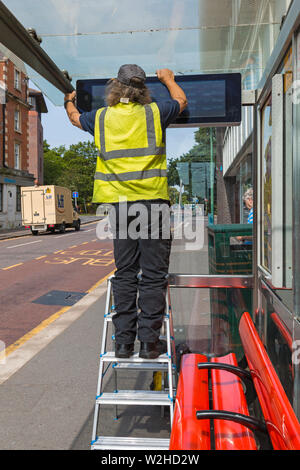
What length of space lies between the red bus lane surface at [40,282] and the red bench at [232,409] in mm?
3679

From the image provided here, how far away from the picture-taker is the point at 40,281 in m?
10.6

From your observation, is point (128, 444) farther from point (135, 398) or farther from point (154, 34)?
point (154, 34)

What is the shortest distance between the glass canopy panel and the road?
378 cm

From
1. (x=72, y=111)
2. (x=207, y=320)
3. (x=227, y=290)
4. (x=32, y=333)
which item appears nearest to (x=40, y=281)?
(x=32, y=333)

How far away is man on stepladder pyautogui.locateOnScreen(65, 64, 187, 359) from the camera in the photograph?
8.32ft

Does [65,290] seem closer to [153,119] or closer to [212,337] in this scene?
[212,337]

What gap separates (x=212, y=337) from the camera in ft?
13.2

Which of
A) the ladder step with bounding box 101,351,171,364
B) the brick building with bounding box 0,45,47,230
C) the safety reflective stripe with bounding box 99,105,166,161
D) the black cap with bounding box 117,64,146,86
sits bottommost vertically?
the ladder step with bounding box 101,351,171,364

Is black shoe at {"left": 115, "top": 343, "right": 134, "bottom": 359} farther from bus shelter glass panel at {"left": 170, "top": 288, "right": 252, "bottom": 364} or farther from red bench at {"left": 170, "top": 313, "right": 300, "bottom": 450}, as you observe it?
bus shelter glass panel at {"left": 170, "top": 288, "right": 252, "bottom": 364}

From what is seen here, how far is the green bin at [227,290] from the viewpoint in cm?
379

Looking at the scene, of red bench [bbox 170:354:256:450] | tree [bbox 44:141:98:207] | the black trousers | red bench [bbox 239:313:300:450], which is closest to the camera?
red bench [bbox 239:313:300:450]

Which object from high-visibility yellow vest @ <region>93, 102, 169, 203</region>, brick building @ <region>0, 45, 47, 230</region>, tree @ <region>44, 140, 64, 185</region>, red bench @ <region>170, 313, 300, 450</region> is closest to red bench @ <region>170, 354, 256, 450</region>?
red bench @ <region>170, 313, 300, 450</region>

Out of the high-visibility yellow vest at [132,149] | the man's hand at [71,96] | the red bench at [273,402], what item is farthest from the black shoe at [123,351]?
the man's hand at [71,96]
